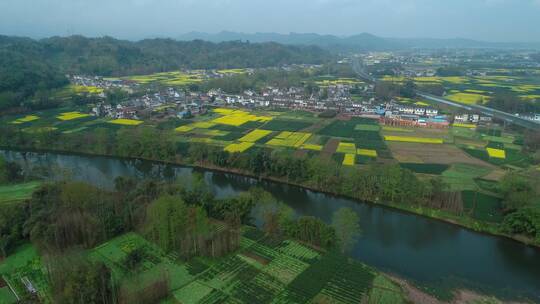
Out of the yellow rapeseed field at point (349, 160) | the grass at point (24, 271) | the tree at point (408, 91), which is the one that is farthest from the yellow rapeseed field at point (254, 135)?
the tree at point (408, 91)

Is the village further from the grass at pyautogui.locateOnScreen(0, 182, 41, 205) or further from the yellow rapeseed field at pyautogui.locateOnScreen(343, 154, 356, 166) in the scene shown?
the grass at pyautogui.locateOnScreen(0, 182, 41, 205)

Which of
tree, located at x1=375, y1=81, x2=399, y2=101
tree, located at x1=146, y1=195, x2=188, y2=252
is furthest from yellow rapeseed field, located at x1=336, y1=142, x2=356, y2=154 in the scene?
tree, located at x1=375, y1=81, x2=399, y2=101

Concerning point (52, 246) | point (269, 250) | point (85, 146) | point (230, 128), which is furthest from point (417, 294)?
point (85, 146)

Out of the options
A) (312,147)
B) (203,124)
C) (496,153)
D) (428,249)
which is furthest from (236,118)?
(428,249)

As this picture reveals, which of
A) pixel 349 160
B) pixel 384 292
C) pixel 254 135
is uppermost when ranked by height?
pixel 254 135

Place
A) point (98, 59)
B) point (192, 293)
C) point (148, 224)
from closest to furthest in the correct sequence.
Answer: point (192, 293)
point (148, 224)
point (98, 59)

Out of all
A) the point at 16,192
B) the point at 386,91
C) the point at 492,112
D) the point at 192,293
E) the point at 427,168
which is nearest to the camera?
the point at 192,293

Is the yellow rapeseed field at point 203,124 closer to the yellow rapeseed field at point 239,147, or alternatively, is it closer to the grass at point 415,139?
the yellow rapeseed field at point 239,147

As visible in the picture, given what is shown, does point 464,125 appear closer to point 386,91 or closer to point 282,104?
point 386,91
